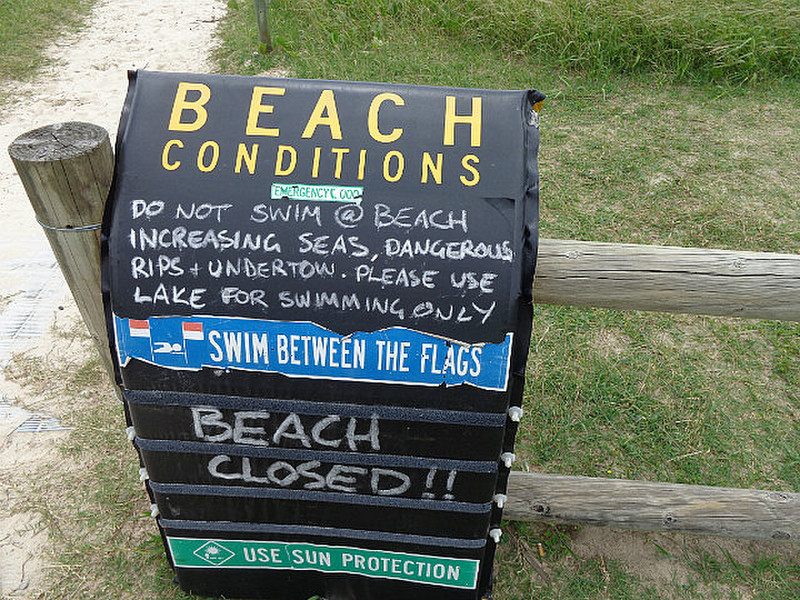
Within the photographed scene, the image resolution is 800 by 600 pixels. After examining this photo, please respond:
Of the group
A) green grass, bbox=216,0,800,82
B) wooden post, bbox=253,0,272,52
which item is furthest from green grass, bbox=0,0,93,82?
green grass, bbox=216,0,800,82

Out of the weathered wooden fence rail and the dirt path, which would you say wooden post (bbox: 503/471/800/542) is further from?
the dirt path

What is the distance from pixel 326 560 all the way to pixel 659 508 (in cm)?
128

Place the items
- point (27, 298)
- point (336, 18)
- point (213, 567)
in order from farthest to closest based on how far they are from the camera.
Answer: point (336, 18) < point (27, 298) < point (213, 567)

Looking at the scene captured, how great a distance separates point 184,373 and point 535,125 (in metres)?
1.24

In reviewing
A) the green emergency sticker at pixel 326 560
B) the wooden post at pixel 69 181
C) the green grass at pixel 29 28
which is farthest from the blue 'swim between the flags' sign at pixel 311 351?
the green grass at pixel 29 28

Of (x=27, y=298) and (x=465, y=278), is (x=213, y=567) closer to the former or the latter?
(x=465, y=278)

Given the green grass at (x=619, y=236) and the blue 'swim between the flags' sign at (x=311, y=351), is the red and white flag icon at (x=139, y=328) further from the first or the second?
the green grass at (x=619, y=236)

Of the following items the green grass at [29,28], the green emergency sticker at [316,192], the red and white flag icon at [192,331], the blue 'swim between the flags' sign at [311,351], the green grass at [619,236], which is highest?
the green emergency sticker at [316,192]

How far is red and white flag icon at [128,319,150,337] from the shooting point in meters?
1.98

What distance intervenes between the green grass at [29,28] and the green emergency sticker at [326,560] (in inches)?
230

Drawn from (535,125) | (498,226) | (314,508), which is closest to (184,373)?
(314,508)

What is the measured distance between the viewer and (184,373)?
2.05 metres

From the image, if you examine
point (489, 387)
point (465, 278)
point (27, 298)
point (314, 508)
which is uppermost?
point (465, 278)

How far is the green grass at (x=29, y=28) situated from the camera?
680 centimetres
